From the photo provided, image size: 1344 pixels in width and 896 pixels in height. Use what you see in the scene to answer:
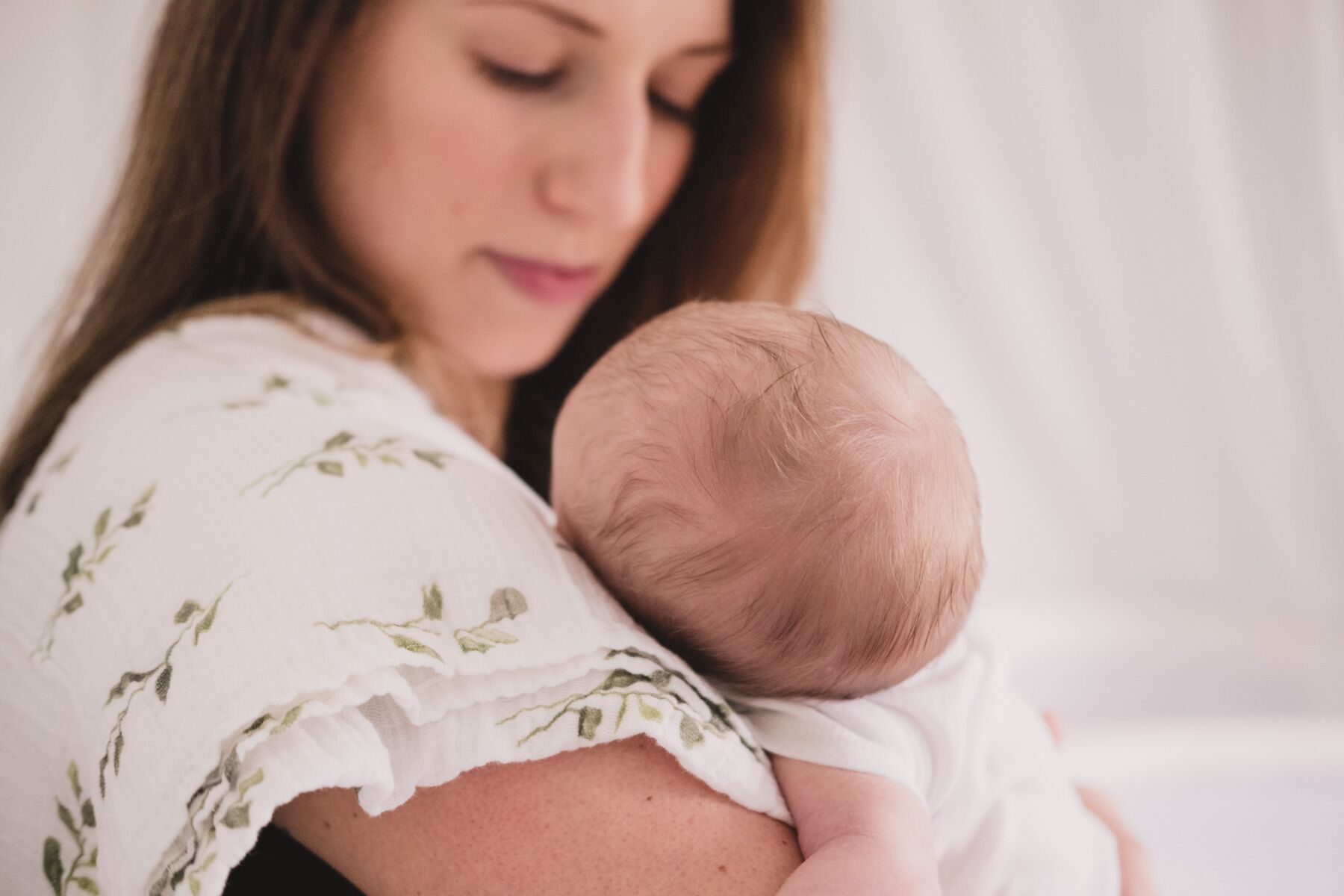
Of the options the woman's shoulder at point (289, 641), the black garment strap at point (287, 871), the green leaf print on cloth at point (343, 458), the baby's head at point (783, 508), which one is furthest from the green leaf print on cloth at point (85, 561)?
the baby's head at point (783, 508)

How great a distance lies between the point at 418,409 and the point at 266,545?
34 centimetres

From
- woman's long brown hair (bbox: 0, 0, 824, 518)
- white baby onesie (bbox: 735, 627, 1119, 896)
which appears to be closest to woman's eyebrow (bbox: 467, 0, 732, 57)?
woman's long brown hair (bbox: 0, 0, 824, 518)

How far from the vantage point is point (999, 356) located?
2.42 m

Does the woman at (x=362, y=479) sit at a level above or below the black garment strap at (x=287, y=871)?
above

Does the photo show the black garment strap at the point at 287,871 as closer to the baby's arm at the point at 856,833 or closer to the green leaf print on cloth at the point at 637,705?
the green leaf print on cloth at the point at 637,705

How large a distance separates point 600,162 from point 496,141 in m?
0.11

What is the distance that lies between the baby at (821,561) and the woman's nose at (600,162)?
33cm

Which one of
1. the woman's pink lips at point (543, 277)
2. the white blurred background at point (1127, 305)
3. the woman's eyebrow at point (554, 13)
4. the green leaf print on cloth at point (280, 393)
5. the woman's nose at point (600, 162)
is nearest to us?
the green leaf print on cloth at point (280, 393)

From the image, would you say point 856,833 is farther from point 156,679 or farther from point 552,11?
point 552,11

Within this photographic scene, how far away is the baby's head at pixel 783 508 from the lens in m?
0.69

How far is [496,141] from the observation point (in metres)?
1.01

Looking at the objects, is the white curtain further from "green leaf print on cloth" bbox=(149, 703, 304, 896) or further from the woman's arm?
"green leaf print on cloth" bbox=(149, 703, 304, 896)

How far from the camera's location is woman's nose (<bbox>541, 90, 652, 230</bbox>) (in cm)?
103

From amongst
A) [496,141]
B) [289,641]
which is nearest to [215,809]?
[289,641]
